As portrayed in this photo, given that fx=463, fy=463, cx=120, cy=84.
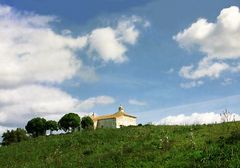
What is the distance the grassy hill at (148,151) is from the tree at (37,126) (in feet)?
171

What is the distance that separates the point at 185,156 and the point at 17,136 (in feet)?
242

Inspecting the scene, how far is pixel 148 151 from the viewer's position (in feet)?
89.6

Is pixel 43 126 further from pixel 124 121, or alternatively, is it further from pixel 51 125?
pixel 124 121

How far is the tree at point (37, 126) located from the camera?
3784 inches

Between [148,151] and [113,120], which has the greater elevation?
[113,120]

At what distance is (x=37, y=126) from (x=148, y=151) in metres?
71.9

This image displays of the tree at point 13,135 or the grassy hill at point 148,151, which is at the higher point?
the tree at point 13,135

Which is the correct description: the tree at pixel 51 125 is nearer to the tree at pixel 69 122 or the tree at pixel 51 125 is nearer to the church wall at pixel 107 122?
the tree at pixel 69 122

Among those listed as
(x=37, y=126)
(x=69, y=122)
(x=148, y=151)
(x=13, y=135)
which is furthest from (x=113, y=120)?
(x=148, y=151)

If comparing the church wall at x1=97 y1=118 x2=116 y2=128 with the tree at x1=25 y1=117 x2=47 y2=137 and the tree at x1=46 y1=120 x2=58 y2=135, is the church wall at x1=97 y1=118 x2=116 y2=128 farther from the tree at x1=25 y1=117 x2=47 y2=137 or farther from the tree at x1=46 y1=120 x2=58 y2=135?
the tree at x1=25 y1=117 x2=47 y2=137

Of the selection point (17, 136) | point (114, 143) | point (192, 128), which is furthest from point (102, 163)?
point (17, 136)

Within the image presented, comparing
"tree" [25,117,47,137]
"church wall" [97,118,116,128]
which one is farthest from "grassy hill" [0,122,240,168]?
"church wall" [97,118,116,128]

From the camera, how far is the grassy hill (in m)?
22.3

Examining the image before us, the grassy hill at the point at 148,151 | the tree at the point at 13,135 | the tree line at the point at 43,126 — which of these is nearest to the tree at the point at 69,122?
the tree line at the point at 43,126
